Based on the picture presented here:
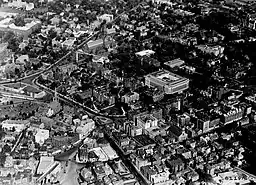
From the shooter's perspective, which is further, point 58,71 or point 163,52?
point 163,52

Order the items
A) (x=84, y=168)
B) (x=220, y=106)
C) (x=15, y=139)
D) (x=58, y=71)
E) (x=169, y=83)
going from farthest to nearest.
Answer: (x=58, y=71), (x=169, y=83), (x=220, y=106), (x=15, y=139), (x=84, y=168)

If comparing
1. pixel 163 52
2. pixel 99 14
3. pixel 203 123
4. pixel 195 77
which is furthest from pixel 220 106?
pixel 99 14

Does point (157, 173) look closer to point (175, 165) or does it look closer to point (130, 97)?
point (175, 165)

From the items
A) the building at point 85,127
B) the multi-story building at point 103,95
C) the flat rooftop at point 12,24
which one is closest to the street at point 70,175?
the building at point 85,127

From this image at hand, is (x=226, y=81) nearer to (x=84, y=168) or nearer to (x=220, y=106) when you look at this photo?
(x=220, y=106)

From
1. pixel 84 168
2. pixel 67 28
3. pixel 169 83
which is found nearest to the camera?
pixel 84 168

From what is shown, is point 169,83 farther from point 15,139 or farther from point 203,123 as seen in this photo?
point 15,139

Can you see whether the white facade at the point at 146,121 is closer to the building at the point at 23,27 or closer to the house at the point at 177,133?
the house at the point at 177,133
